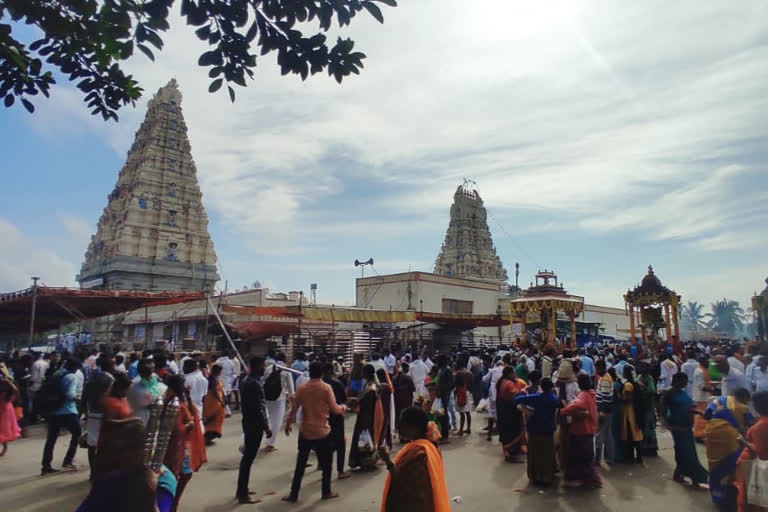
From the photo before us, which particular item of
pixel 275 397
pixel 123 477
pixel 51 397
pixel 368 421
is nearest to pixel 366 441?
pixel 368 421

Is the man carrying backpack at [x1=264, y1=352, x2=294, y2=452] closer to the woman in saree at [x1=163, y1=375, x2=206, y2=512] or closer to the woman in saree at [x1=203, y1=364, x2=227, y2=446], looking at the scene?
the woman in saree at [x1=203, y1=364, x2=227, y2=446]

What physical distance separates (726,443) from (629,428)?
8.63 ft

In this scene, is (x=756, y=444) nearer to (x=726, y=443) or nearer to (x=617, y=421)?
(x=726, y=443)

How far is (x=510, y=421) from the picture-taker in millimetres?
7984

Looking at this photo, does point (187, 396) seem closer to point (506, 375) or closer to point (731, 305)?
point (506, 375)

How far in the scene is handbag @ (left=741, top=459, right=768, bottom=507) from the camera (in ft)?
13.1

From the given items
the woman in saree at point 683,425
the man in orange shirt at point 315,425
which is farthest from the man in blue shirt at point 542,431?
the man in orange shirt at point 315,425

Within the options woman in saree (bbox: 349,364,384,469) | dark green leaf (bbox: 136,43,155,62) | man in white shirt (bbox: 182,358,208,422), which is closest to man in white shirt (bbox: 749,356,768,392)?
woman in saree (bbox: 349,364,384,469)

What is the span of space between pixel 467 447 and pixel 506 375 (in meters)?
1.64

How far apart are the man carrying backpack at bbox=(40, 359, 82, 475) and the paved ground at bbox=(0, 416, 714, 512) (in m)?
0.30

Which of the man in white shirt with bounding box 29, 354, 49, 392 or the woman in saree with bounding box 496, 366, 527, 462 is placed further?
the man in white shirt with bounding box 29, 354, 49, 392

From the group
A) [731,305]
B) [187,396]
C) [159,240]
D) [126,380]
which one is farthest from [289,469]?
[731,305]

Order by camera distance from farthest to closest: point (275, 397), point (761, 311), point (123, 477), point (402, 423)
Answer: point (761, 311)
point (275, 397)
point (402, 423)
point (123, 477)

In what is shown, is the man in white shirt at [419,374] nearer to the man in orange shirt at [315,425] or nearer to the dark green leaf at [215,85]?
the man in orange shirt at [315,425]
